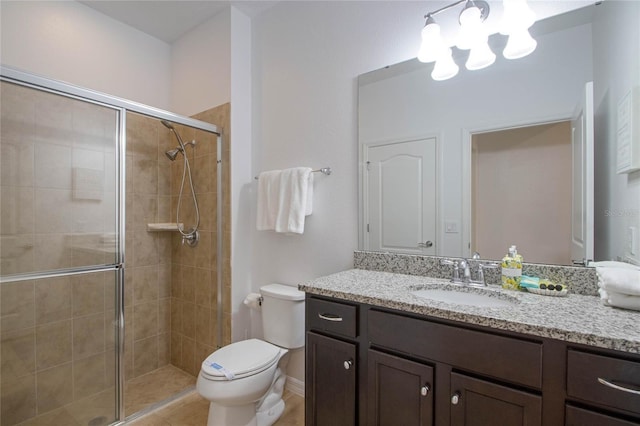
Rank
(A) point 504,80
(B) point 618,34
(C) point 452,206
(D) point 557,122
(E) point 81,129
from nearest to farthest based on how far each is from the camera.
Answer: (B) point 618,34
(D) point 557,122
(A) point 504,80
(C) point 452,206
(E) point 81,129

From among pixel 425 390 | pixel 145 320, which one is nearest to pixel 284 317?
pixel 425 390

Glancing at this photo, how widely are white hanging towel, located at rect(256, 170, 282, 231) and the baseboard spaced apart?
1043mm

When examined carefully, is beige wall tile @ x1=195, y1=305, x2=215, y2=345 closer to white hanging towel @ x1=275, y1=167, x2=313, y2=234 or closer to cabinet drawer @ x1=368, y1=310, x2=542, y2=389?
white hanging towel @ x1=275, y1=167, x2=313, y2=234

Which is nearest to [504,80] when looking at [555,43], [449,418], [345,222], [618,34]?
[555,43]

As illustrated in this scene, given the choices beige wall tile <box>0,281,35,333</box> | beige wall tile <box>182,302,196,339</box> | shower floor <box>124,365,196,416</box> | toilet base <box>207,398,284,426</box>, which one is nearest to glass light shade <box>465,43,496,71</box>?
toilet base <box>207,398,284,426</box>

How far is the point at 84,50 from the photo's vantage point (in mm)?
2127

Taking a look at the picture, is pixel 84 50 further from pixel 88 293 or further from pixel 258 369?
pixel 258 369

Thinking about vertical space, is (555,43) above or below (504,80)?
above

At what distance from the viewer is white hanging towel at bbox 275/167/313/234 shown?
1.84 meters

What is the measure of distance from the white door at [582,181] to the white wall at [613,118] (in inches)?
0.8

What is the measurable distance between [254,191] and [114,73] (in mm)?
1410

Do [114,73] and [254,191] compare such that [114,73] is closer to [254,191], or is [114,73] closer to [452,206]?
[254,191]

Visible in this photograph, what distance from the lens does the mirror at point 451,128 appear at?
1229 millimetres

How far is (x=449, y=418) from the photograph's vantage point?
980mm
